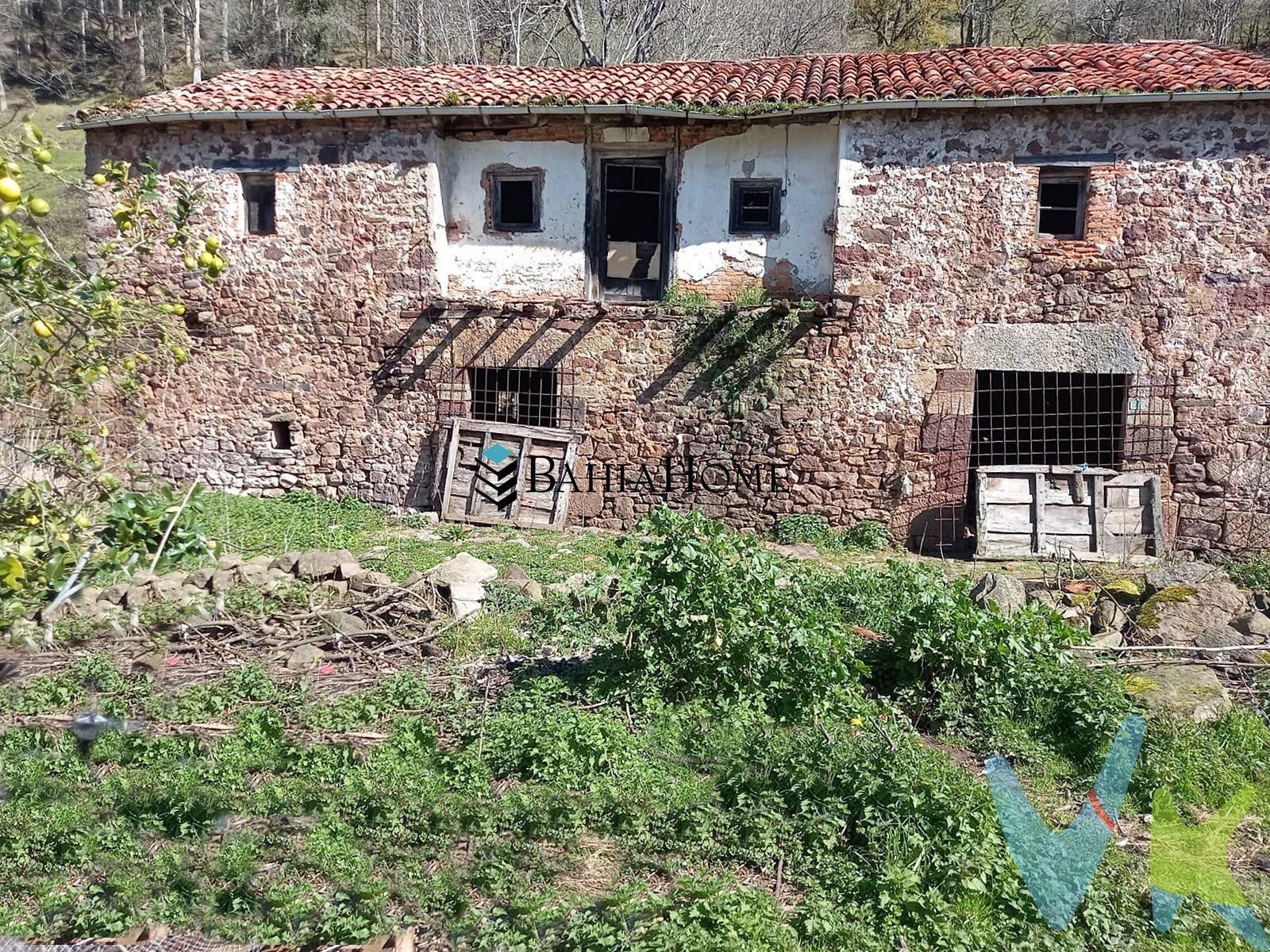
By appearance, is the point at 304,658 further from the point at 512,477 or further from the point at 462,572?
the point at 512,477

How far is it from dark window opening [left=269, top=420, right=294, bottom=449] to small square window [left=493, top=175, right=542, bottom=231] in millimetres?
3499

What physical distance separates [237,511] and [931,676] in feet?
25.8

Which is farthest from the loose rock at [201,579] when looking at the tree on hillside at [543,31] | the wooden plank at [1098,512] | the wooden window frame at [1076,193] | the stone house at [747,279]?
the tree on hillside at [543,31]

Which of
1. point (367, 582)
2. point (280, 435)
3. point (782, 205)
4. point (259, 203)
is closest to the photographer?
point (367, 582)

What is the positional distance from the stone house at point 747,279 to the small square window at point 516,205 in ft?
0.11

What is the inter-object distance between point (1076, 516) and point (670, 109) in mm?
6055

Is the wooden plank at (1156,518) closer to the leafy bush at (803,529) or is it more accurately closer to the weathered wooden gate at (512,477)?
the leafy bush at (803,529)

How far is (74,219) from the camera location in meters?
22.5

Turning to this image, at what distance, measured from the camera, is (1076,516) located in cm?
986

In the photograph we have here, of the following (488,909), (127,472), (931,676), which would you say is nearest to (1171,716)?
(931,676)

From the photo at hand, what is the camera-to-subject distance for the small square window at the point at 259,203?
36.5 ft

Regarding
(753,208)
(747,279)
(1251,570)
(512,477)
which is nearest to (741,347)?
(747,279)

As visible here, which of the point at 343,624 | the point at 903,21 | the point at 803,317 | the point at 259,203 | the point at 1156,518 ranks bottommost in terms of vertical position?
the point at 343,624

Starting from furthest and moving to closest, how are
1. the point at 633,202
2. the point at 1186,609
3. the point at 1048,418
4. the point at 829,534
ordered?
→ the point at 633,202 → the point at 1048,418 → the point at 829,534 → the point at 1186,609
